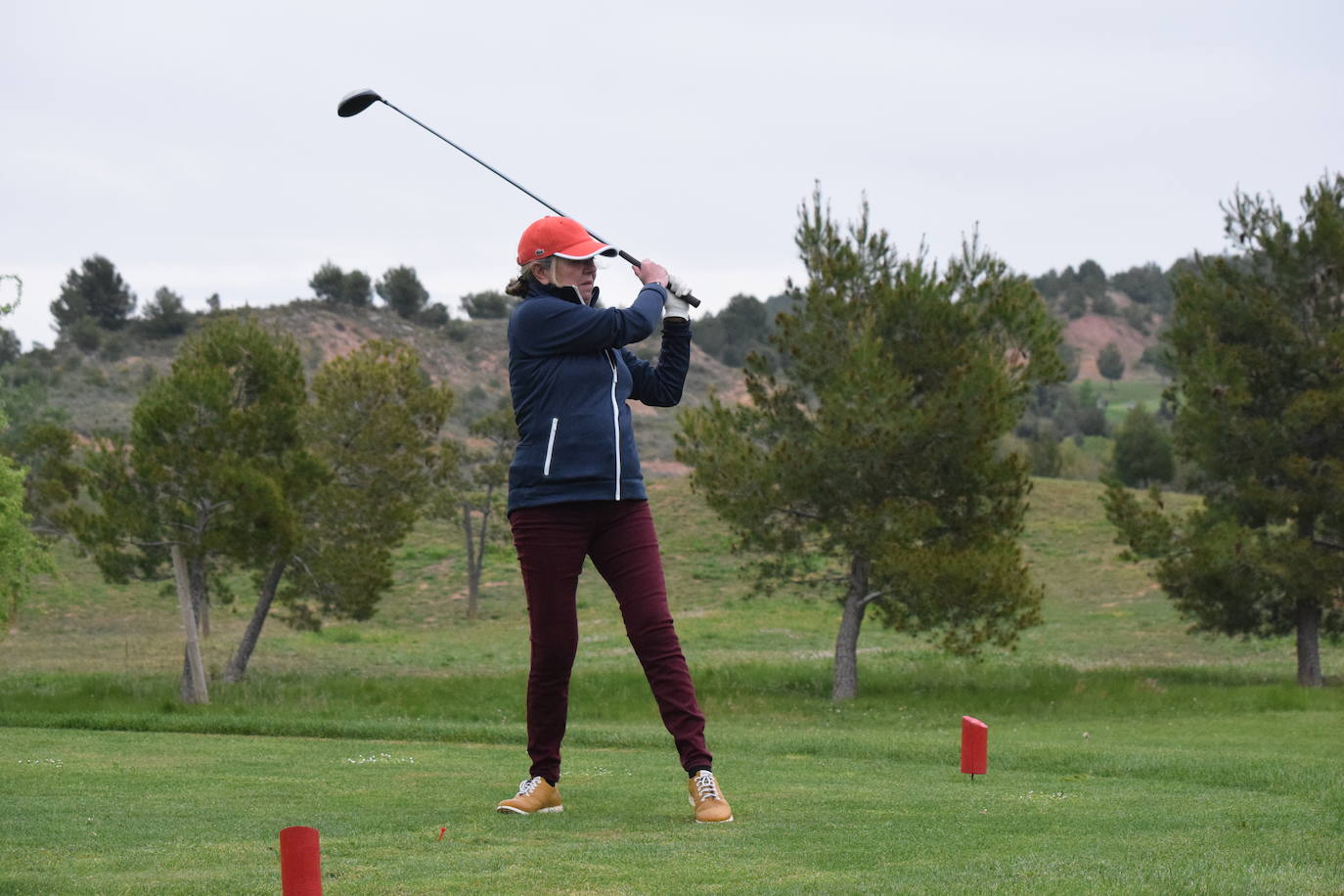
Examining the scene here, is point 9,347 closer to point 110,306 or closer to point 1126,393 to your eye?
point 110,306

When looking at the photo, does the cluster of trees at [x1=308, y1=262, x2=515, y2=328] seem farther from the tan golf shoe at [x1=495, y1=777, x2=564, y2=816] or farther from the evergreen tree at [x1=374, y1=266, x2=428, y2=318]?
the tan golf shoe at [x1=495, y1=777, x2=564, y2=816]

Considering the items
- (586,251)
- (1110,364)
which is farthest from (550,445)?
(1110,364)

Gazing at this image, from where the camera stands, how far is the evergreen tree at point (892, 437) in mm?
24125

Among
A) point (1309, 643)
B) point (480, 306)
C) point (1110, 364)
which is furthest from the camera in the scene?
point (1110, 364)

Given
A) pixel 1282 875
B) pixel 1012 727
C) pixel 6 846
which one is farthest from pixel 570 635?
pixel 1012 727

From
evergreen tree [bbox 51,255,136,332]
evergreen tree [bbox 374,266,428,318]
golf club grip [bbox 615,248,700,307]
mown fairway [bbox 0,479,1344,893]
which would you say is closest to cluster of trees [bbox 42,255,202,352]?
evergreen tree [bbox 51,255,136,332]

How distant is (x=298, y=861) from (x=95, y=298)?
106898 millimetres

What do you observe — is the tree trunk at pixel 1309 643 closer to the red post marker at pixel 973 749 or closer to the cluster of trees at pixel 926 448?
the cluster of trees at pixel 926 448

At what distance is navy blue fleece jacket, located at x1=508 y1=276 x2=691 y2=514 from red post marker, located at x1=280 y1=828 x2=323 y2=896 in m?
2.72

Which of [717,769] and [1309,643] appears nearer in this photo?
[717,769]

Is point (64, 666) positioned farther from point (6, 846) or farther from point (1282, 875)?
point (1282, 875)

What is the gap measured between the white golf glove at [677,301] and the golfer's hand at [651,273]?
5 cm

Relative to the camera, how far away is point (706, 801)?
21.2 feet

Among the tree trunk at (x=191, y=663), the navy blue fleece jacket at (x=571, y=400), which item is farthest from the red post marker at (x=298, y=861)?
the tree trunk at (x=191, y=663)
